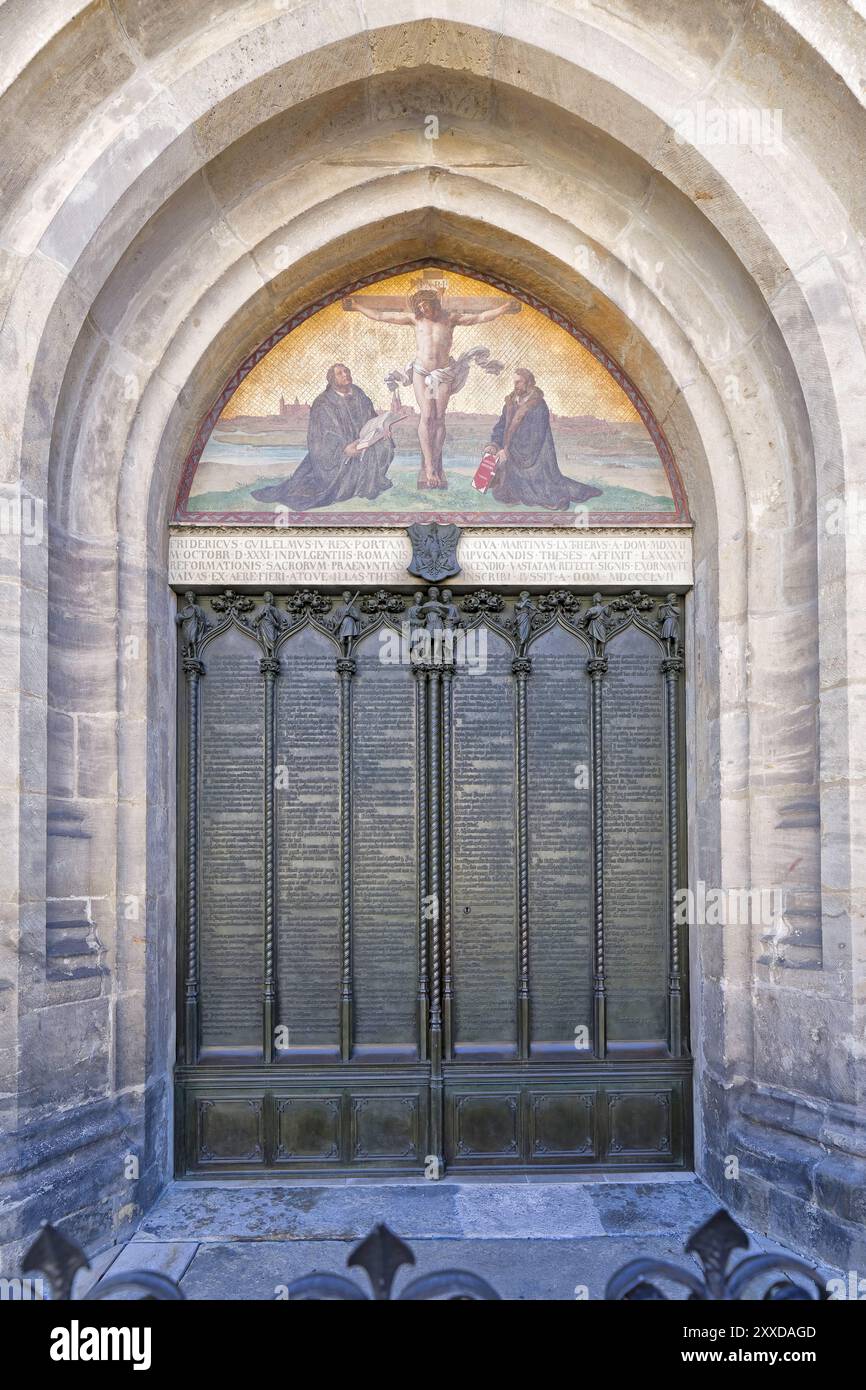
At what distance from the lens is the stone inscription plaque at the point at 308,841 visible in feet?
20.8

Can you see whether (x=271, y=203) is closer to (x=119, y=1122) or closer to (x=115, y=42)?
(x=115, y=42)

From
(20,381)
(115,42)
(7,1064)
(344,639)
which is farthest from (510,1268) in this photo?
(115,42)

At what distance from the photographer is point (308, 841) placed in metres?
6.38

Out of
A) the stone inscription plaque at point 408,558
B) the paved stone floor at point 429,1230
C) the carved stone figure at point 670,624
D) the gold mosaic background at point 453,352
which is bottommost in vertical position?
the paved stone floor at point 429,1230

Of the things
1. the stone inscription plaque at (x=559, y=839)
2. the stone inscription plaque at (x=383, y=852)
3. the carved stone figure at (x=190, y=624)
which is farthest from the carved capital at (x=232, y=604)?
the stone inscription plaque at (x=559, y=839)

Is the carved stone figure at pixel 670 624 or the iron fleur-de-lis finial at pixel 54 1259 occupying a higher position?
the carved stone figure at pixel 670 624

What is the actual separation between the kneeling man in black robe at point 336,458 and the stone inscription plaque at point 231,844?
105 centimetres

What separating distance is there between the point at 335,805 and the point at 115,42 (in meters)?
4.63

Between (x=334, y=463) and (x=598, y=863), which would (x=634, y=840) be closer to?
(x=598, y=863)

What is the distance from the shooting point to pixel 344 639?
253 inches

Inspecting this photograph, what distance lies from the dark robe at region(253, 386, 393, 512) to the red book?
0.60m

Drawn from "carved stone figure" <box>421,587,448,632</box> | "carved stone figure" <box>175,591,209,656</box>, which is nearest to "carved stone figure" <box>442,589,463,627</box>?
"carved stone figure" <box>421,587,448,632</box>

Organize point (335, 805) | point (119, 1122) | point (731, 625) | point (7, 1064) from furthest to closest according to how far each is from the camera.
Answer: point (335, 805), point (731, 625), point (119, 1122), point (7, 1064)

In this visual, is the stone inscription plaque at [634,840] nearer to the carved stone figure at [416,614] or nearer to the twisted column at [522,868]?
the twisted column at [522,868]
